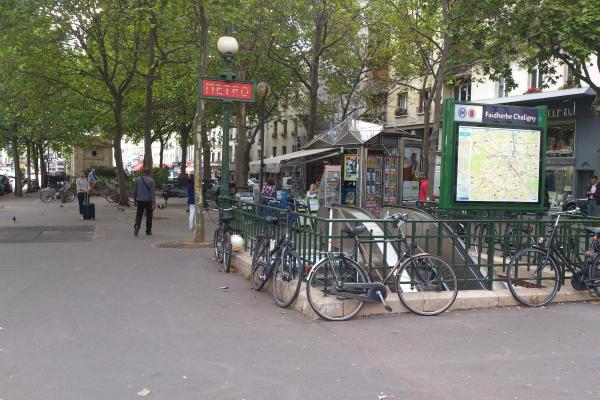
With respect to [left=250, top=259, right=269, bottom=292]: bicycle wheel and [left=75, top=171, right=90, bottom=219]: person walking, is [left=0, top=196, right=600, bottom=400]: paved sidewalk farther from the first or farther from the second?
[left=75, top=171, right=90, bottom=219]: person walking

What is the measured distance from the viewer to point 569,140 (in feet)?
84.8

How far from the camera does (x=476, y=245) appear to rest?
24.8ft

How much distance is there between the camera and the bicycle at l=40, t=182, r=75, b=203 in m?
28.4

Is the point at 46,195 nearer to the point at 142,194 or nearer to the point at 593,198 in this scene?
the point at 142,194

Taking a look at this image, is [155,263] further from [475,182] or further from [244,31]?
[244,31]

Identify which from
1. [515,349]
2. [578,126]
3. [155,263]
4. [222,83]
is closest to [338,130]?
[222,83]

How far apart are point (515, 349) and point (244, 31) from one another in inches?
693

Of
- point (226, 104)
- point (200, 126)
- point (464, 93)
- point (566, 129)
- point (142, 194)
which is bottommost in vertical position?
point (142, 194)

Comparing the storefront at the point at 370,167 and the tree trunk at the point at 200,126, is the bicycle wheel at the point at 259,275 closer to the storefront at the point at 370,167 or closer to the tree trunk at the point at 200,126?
the tree trunk at the point at 200,126

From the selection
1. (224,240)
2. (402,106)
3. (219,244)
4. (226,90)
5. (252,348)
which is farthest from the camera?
(402,106)

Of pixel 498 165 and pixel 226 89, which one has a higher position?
pixel 226 89

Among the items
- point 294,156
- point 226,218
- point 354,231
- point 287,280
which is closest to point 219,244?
point 226,218

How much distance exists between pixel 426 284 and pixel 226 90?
5.88 metres

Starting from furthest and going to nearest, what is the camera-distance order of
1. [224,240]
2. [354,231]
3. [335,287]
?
[224,240], [354,231], [335,287]
